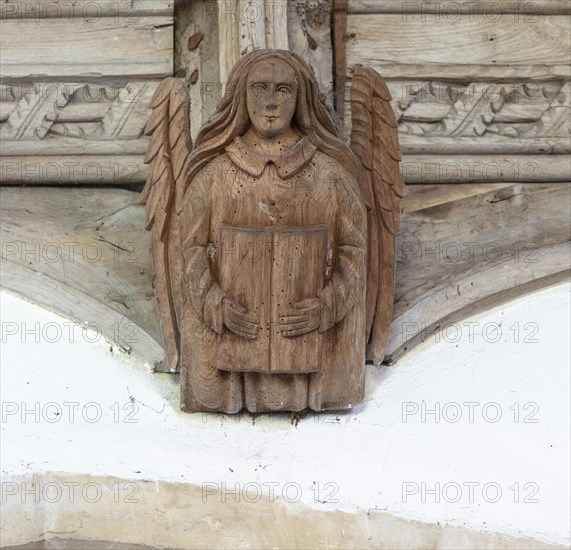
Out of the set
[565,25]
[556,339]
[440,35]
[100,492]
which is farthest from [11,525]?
[565,25]

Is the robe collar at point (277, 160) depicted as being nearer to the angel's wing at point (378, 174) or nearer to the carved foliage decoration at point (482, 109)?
the angel's wing at point (378, 174)

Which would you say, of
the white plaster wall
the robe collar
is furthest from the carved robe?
the white plaster wall

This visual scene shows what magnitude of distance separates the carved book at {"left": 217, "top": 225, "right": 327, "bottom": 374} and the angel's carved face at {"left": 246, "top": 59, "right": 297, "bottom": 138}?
0.75 feet

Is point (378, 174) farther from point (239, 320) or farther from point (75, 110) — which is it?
point (75, 110)

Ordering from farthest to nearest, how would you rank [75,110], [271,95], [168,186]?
[75,110] → [168,186] → [271,95]

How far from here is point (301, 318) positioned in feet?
8.16

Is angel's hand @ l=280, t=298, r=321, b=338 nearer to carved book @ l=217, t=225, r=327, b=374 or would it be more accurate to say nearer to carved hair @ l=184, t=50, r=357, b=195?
carved book @ l=217, t=225, r=327, b=374

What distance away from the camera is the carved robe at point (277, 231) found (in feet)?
8.14

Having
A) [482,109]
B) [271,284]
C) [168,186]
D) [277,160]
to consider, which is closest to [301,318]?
[271,284]

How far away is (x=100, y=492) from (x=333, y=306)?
680 millimetres

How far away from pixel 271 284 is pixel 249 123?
1.16 feet

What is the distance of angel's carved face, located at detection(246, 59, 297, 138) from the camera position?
2.41 m

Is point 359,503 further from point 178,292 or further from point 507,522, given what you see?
point 178,292

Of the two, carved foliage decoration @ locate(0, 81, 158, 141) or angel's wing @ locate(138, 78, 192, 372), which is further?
carved foliage decoration @ locate(0, 81, 158, 141)
